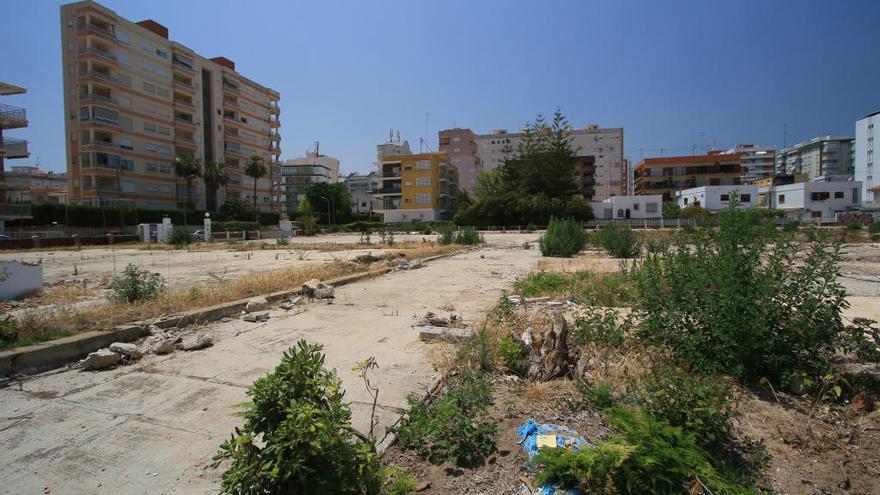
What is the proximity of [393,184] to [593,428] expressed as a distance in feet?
285

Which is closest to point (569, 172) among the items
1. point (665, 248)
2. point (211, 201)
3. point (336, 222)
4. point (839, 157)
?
point (336, 222)

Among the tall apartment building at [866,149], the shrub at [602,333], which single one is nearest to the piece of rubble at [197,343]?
the shrub at [602,333]

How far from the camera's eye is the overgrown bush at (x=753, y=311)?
3.40m

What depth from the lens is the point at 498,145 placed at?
357ft

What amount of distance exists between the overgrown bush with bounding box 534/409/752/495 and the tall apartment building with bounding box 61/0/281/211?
208 ft

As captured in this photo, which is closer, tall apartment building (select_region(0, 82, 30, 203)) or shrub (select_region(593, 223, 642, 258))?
shrub (select_region(593, 223, 642, 258))

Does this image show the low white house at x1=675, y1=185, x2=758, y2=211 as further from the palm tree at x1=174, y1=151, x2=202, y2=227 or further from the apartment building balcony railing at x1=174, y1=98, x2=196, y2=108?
the apartment building balcony railing at x1=174, y1=98, x2=196, y2=108

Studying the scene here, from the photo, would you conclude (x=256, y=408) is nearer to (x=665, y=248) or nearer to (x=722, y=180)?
(x=665, y=248)

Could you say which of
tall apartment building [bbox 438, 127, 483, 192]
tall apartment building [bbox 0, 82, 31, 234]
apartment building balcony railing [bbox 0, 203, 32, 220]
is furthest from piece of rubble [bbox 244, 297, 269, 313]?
tall apartment building [bbox 438, 127, 483, 192]

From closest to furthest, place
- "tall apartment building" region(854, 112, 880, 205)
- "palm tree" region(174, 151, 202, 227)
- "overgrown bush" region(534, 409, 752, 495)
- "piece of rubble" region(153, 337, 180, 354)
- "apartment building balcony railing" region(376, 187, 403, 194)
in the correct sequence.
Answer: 1. "overgrown bush" region(534, 409, 752, 495)
2. "piece of rubble" region(153, 337, 180, 354)
3. "palm tree" region(174, 151, 202, 227)
4. "apartment building balcony railing" region(376, 187, 403, 194)
5. "tall apartment building" region(854, 112, 880, 205)

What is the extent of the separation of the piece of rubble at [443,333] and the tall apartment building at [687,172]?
3512 inches

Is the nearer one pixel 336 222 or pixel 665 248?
pixel 665 248

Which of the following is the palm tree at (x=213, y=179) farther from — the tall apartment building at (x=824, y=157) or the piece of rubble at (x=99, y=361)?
the tall apartment building at (x=824, y=157)

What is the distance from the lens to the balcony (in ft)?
141
